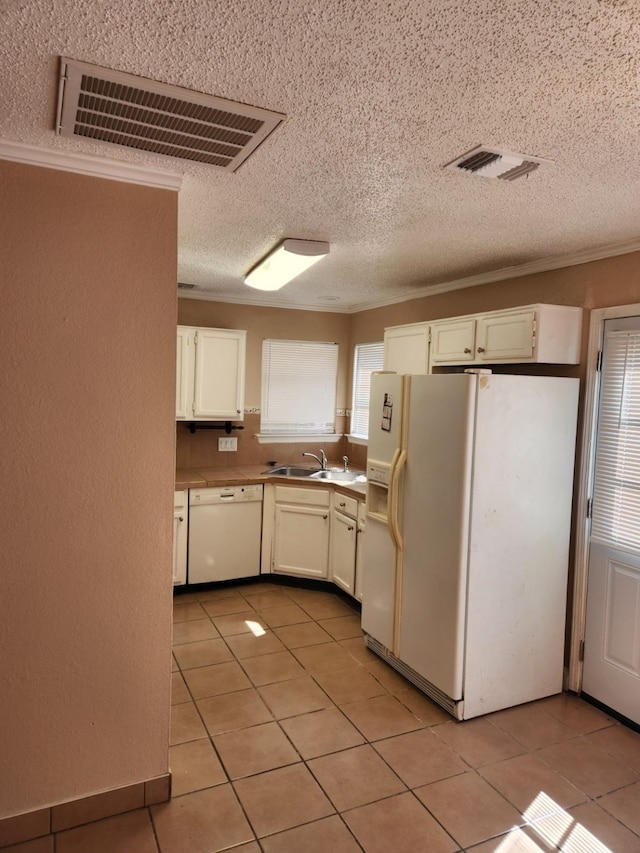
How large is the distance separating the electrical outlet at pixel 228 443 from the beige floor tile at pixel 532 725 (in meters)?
3.03

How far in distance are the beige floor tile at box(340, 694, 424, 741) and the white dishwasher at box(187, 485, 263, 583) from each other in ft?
5.91

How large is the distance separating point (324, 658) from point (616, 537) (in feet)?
6.02

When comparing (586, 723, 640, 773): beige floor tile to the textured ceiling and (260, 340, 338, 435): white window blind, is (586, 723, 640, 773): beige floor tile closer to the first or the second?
the textured ceiling

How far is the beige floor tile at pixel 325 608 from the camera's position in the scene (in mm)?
4203

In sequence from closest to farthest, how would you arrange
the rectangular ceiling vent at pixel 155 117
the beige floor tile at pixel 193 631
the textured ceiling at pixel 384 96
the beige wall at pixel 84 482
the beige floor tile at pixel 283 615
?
the textured ceiling at pixel 384 96, the rectangular ceiling vent at pixel 155 117, the beige wall at pixel 84 482, the beige floor tile at pixel 193 631, the beige floor tile at pixel 283 615

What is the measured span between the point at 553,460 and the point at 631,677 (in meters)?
1.14

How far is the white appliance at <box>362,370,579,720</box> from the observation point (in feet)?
9.41

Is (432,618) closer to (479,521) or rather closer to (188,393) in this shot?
(479,521)

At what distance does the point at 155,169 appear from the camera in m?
2.08

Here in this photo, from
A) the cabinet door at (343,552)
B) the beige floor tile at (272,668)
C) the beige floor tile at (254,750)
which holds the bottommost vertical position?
the beige floor tile at (254,750)

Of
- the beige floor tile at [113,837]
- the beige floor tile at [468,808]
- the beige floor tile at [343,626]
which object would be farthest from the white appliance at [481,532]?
the beige floor tile at [113,837]

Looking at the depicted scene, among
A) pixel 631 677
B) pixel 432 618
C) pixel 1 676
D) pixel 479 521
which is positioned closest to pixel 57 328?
pixel 1 676

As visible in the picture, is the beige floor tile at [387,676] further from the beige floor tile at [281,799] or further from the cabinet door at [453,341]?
the cabinet door at [453,341]

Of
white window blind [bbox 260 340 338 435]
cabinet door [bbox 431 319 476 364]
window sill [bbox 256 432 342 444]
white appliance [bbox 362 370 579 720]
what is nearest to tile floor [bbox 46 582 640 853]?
white appliance [bbox 362 370 579 720]
